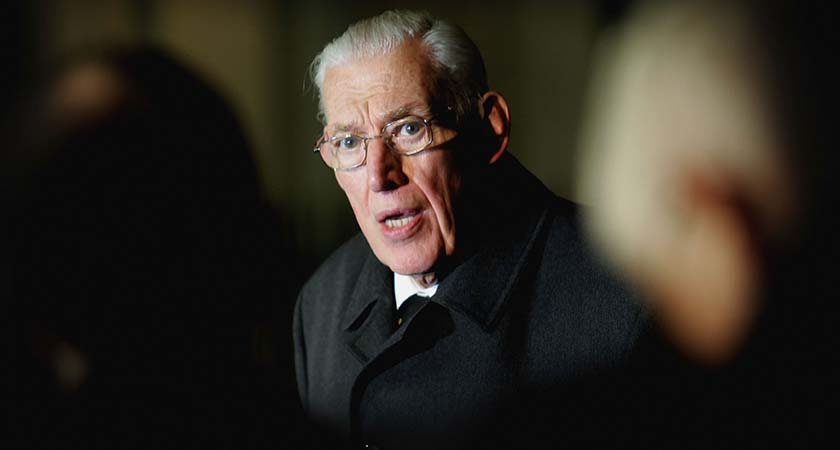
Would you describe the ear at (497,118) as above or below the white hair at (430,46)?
below

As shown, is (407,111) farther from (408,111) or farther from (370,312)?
(370,312)

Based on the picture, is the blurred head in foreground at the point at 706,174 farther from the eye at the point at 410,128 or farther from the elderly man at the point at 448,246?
the eye at the point at 410,128

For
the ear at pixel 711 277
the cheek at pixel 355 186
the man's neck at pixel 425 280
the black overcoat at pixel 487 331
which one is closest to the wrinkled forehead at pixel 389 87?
the cheek at pixel 355 186

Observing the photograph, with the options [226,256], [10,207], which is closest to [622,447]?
[226,256]

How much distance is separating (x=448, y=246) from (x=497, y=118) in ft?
1.01

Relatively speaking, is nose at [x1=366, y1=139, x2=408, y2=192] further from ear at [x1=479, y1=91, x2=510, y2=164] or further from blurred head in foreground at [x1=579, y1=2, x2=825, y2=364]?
blurred head in foreground at [x1=579, y1=2, x2=825, y2=364]

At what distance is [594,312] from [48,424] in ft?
3.32

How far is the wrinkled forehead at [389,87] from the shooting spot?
1385 millimetres

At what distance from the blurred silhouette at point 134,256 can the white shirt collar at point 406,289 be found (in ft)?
2.77

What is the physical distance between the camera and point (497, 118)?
4.87 ft

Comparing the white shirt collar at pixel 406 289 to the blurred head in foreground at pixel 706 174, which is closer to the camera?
the blurred head in foreground at pixel 706 174

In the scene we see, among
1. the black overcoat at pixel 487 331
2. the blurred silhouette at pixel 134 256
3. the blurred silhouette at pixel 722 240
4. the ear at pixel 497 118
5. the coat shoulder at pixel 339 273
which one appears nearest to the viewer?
the blurred silhouette at pixel 134 256

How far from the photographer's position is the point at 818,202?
3.50 ft

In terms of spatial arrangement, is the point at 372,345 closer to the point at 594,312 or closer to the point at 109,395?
the point at 594,312
